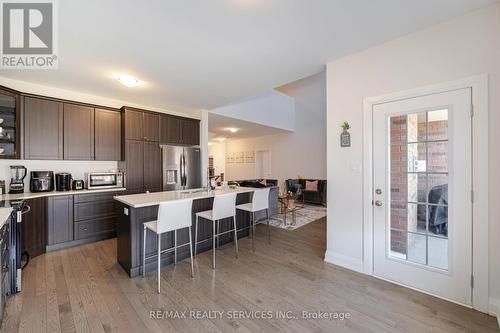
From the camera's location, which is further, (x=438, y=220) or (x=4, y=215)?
(x=438, y=220)

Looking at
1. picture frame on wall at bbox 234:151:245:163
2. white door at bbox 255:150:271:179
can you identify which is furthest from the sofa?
picture frame on wall at bbox 234:151:245:163

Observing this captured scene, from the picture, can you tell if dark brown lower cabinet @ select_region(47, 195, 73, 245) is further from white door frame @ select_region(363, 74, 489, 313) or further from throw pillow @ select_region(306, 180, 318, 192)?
throw pillow @ select_region(306, 180, 318, 192)

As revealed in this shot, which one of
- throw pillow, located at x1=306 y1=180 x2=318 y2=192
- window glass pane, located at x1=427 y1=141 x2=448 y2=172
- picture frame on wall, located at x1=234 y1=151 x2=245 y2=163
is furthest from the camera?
picture frame on wall, located at x1=234 y1=151 x2=245 y2=163

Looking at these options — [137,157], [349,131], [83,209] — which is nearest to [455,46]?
[349,131]

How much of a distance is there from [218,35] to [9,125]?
3.48 m

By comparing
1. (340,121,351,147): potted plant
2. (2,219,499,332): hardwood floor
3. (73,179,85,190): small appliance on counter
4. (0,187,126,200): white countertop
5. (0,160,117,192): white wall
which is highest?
(340,121,351,147): potted plant

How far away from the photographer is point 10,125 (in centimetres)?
319

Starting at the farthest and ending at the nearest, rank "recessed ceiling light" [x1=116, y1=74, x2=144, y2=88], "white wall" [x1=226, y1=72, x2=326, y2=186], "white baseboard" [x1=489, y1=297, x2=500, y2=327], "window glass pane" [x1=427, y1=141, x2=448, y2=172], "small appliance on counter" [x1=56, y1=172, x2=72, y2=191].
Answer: "white wall" [x1=226, y1=72, x2=326, y2=186], "small appliance on counter" [x1=56, y1=172, x2=72, y2=191], "recessed ceiling light" [x1=116, y1=74, x2=144, y2=88], "window glass pane" [x1=427, y1=141, x2=448, y2=172], "white baseboard" [x1=489, y1=297, x2=500, y2=327]

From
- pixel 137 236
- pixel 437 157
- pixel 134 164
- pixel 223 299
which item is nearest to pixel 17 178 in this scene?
pixel 134 164

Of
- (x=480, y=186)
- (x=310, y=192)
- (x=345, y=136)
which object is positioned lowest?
(x=310, y=192)

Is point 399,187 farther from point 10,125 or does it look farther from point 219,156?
point 219,156

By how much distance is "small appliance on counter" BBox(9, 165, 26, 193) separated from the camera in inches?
128

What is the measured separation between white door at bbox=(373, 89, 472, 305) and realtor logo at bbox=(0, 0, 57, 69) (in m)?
3.53

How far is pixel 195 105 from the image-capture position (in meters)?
4.82
